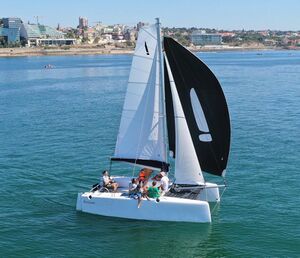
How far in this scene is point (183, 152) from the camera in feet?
71.7

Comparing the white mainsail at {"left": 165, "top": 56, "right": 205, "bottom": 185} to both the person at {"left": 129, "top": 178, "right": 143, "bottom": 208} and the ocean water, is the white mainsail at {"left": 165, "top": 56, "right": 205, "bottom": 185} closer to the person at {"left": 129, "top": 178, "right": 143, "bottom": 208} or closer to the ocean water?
the person at {"left": 129, "top": 178, "right": 143, "bottom": 208}

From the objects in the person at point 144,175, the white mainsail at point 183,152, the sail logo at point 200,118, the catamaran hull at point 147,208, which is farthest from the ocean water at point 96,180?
the sail logo at point 200,118

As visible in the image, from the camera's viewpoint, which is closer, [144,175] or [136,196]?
[136,196]

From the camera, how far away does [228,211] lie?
22641 millimetres

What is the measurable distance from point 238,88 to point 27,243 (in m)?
56.0

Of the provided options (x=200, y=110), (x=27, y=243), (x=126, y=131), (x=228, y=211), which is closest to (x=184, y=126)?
(x=200, y=110)

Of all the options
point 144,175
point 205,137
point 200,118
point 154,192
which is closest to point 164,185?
point 154,192

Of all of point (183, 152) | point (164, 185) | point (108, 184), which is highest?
point (183, 152)

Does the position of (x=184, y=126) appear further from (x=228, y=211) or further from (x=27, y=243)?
(x=27, y=243)

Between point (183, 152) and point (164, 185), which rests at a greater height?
point (183, 152)

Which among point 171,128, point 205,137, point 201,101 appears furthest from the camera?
point 171,128

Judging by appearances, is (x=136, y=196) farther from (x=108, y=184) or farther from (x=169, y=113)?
(x=169, y=113)

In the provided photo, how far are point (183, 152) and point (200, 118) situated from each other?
1.67 m

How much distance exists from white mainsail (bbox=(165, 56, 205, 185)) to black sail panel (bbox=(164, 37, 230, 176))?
7.3 inches
